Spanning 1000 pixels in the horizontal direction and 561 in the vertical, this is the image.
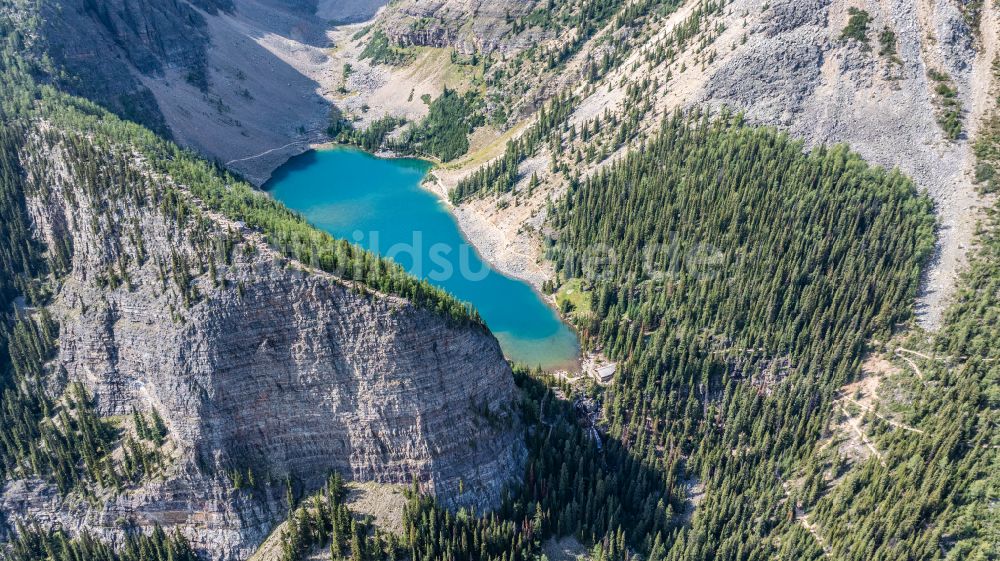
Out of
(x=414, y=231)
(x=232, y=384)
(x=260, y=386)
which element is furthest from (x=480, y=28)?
(x=232, y=384)

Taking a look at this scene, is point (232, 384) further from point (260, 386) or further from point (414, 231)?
point (414, 231)

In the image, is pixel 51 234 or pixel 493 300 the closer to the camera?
pixel 51 234

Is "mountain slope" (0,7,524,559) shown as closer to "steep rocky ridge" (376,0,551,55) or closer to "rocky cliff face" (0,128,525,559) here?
"rocky cliff face" (0,128,525,559)

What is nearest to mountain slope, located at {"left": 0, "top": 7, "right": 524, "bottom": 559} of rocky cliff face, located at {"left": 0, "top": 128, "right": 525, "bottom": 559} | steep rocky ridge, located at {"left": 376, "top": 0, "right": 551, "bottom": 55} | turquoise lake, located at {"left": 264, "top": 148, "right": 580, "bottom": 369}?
rocky cliff face, located at {"left": 0, "top": 128, "right": 525, "bottom": 559}

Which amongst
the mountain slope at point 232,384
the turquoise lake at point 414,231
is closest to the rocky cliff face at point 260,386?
the mountain slope at point 232,384

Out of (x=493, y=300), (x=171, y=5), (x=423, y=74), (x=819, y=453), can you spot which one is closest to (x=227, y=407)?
(x=493, y=300)

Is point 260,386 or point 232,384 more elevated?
point 232,384

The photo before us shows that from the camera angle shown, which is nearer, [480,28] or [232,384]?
[232,384]

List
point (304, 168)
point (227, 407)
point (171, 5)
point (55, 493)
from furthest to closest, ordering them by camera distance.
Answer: point (171, 5)
point (304, 168)
point (55, 493)
point (227, 407)

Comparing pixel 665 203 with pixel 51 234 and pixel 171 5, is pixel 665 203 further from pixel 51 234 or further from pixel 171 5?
pixel 171 5
